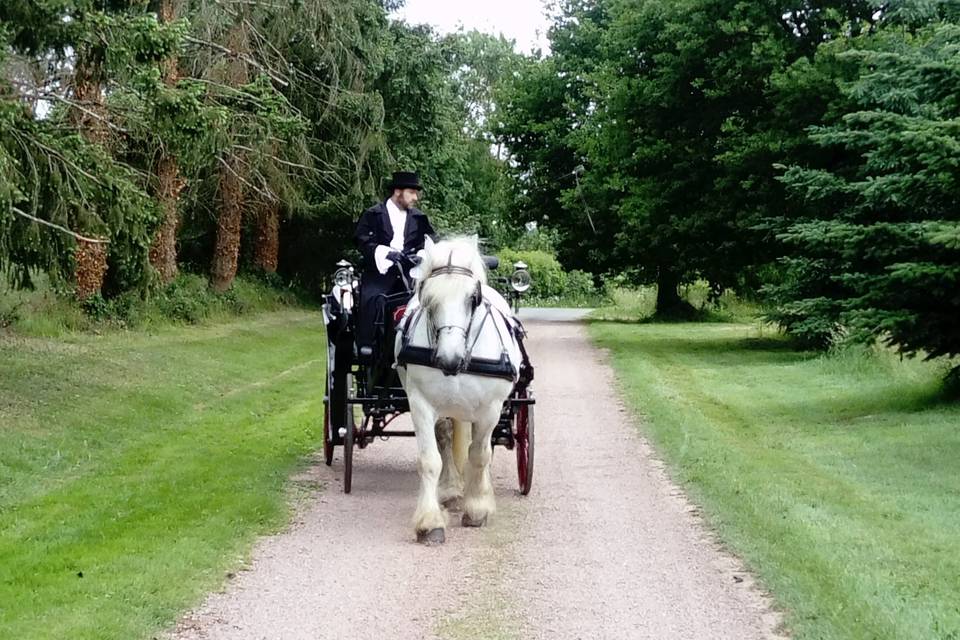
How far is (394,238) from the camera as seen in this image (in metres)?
9.95

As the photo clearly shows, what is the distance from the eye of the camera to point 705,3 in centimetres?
2486

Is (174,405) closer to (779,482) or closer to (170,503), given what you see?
(170,503)

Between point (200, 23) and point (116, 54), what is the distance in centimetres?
1176

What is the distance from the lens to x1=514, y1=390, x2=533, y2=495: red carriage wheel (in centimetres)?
976

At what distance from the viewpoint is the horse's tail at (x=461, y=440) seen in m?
9.14

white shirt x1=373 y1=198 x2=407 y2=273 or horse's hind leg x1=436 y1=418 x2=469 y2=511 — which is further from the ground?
white shirt x1=373 y1=198 x2=407 y2=273

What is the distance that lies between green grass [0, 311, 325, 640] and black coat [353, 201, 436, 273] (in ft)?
6.74

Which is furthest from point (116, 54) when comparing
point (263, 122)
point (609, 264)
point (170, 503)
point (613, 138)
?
point (609, 264)

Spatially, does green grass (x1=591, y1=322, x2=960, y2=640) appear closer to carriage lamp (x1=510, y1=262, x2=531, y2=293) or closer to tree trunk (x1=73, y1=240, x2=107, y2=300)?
carriage lamp (x1=510, y1=262, x2=531, y2=293)

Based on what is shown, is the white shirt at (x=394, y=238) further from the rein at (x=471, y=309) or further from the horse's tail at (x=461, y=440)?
the horse's tail at (x=461, y=440)

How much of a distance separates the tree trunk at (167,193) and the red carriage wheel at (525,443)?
12.8 m

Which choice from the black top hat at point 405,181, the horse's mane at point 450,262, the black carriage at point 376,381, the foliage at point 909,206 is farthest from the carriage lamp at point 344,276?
the foliage at point 909,206

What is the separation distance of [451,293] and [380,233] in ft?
5.78

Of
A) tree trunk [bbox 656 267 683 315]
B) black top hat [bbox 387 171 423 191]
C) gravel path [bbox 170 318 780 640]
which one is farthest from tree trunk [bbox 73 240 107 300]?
tree trunk [bbox 656 267 683 315]
